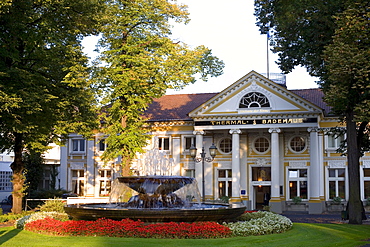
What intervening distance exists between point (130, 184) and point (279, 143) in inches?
1001

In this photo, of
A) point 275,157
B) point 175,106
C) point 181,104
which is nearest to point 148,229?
point 275,157

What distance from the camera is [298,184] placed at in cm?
4266

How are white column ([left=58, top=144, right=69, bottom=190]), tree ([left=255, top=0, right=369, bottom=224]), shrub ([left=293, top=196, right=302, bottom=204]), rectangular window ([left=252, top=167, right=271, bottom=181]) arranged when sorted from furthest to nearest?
white column ([left=58, top=144, right=69, bottom=190]) → rectangular window ([left=252, top=167, right=271, bottom=181]) → shrub ([left=293, top=196, right=302, bottom=204]) → tree ([left=255, top=0, right=369, bottom=224])

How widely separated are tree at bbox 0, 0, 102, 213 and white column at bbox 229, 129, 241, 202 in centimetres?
1529

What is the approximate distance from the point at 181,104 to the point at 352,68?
26.7m

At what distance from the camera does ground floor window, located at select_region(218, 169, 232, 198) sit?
145 ft

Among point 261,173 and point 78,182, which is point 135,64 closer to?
point 261,173

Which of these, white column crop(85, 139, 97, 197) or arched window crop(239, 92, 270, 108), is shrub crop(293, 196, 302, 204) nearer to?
arched window crop(239, 92, 270, 108)

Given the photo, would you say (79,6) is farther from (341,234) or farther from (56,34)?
(341,234)

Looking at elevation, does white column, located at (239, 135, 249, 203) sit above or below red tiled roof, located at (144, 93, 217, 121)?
below

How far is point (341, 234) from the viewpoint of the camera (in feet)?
65.3

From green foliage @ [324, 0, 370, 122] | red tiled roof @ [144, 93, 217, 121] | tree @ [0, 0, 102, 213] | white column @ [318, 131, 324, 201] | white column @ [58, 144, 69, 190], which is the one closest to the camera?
green foliage @ [324, 0, 370, 122]

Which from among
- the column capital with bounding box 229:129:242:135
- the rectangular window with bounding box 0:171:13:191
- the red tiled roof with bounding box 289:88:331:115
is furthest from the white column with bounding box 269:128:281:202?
the rectangular window with bounding box 0:171:13:191

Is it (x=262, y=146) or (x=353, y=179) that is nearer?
(x=353, y=179)
